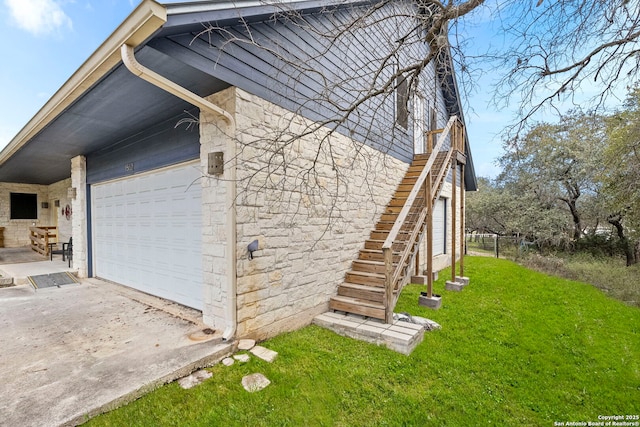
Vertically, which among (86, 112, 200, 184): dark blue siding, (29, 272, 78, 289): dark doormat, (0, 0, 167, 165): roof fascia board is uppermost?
(0, 0, 167, 165): roof fascia board

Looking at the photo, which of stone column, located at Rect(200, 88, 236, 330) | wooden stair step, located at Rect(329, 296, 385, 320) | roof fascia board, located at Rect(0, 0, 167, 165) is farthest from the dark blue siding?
wooden stair step, located at Rect(329, 296, 385, 320)

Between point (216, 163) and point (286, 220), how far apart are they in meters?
1.15

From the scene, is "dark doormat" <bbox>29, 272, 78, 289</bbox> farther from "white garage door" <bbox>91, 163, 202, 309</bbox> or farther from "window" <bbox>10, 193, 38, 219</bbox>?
"window" <bbox>10, 193, 38, 219</bbox>

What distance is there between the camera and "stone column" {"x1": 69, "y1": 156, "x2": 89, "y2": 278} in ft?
22.5

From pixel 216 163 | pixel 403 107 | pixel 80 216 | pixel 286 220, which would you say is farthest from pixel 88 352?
pixel 80 216

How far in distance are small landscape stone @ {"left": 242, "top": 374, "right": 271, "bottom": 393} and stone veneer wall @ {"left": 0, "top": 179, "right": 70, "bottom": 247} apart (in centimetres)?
1085

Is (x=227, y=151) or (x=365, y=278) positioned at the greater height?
(x=227, y=151)

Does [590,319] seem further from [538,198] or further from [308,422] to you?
[538,198]

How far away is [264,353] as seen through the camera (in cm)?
337

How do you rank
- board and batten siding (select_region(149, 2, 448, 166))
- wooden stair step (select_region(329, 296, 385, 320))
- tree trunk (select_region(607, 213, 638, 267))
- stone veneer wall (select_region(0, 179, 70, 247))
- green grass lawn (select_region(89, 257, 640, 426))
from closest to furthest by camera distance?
green grass lawn (select_region(89, 257, 640, 426)) < board and batten siding (select_region(149, 2, 448, 166)) < wooden stair step (select_region(329, 296, 385, 320)) < stone veneer wall (select_region(0, 179, 70, 247)) < tree trunk (select_region(607, 213, 638, 267))

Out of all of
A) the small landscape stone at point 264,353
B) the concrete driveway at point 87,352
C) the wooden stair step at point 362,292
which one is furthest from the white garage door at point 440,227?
the concrete driveway at point 87,352

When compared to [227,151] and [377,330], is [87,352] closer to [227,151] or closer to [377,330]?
[227,151]

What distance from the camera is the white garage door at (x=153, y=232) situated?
4.48m

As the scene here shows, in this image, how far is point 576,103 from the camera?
3.15m
